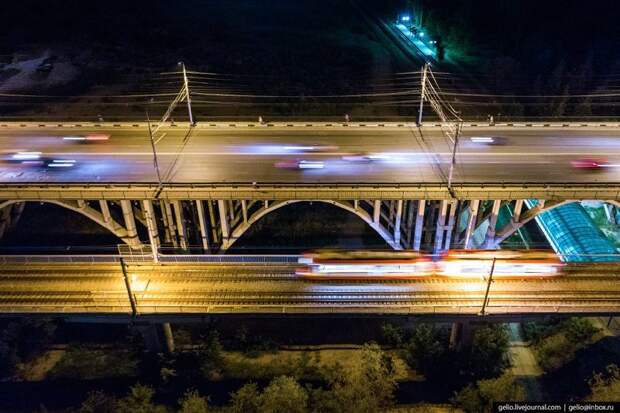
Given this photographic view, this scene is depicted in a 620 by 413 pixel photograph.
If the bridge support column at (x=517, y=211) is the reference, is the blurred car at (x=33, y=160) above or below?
above

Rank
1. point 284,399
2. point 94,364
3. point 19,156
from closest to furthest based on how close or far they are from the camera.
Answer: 1. point 284,399
2. point 94,364
3. point 19,156

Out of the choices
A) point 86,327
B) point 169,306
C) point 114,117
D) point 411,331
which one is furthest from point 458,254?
point 114,117

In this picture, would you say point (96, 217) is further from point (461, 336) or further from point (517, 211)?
point (517, 211)

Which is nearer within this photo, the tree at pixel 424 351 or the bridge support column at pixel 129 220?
the tree at pixel 424 351

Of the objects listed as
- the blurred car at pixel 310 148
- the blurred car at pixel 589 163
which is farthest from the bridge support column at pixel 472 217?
the blurred car at pixel 310 148

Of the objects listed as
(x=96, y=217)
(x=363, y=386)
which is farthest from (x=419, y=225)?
(x=96, y=217)

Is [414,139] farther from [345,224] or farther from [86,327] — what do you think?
[86,327]

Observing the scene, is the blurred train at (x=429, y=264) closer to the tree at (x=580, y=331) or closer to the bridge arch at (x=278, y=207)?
the bridge arch at (x=278, y=207)
